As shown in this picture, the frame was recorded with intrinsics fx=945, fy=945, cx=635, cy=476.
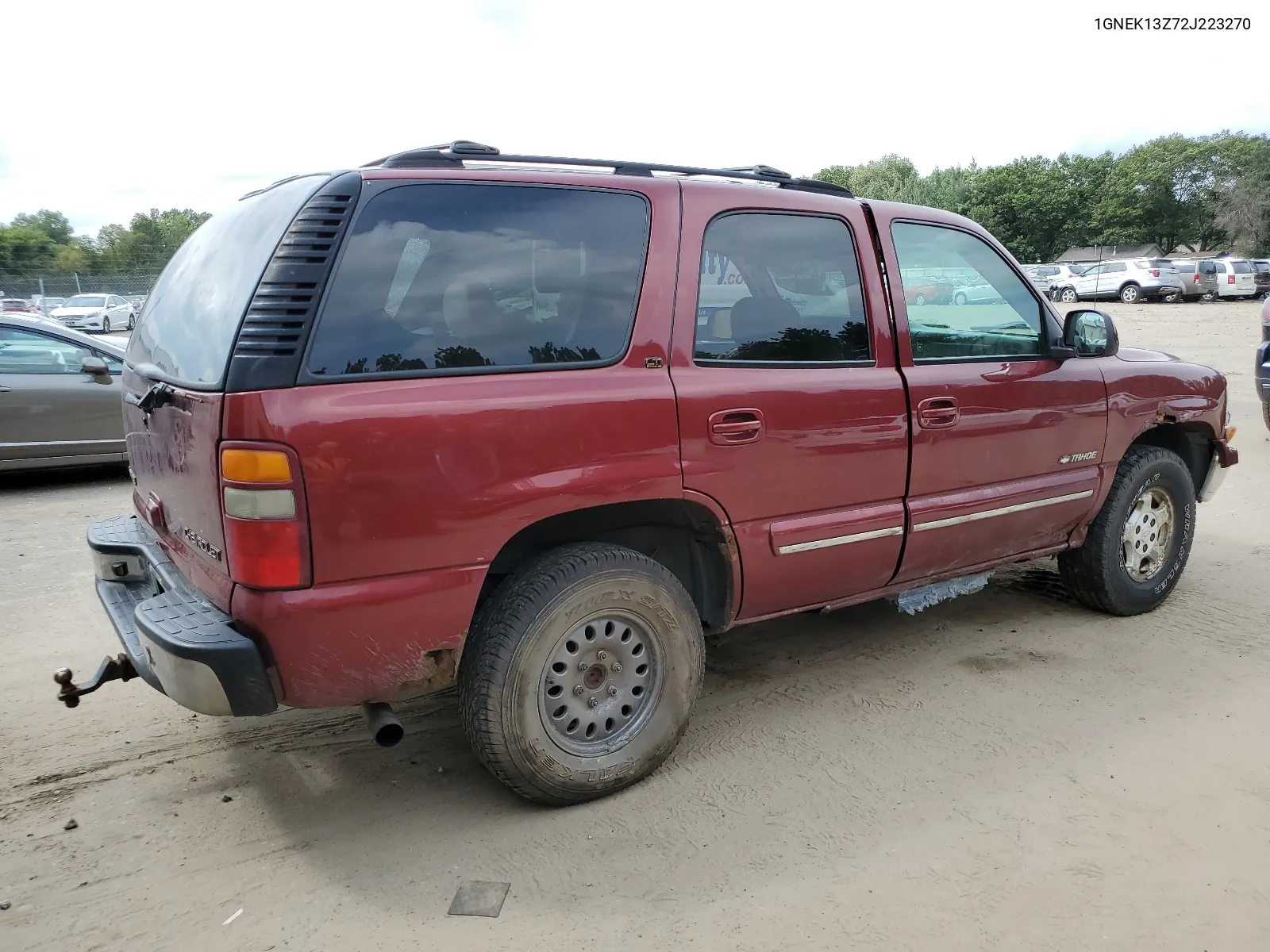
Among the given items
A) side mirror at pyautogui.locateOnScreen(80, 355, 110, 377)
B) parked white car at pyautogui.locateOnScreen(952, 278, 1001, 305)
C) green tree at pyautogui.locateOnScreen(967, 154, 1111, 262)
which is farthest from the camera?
green tree at pyautogui.locateOnScreen(967, 154, 1111, 262)

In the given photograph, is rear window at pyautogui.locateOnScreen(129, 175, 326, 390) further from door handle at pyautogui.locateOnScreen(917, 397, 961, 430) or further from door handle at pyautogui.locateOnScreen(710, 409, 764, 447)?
door handle at pyautogui.locateOnScreen(917, 397, 961, 430)

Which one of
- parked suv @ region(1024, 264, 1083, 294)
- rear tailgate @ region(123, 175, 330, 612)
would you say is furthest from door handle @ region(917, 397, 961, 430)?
parked suv @ region(1024, 264, 1083, 294)

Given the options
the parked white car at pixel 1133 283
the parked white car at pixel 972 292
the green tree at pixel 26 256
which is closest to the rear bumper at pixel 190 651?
the parked white car at pixel 972 292

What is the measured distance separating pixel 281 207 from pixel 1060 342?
125 inches

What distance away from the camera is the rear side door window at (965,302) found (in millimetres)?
3682

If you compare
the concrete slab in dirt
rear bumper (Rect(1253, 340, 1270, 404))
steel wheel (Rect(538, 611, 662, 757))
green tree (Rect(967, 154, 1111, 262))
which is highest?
green tree (Rect(967, 154, 1111, 262))

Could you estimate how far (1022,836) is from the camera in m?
2.80

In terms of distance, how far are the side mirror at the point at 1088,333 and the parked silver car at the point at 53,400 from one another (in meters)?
6.88

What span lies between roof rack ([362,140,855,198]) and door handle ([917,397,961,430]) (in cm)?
86

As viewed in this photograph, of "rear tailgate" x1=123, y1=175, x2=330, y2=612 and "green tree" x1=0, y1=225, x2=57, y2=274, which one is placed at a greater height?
"green tree" x1=0, y1=225, x2=57, y2=274

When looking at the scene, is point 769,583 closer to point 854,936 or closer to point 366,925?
point 854,936

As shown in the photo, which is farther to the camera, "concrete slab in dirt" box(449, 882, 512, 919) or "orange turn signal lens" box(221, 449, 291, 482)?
"concrete slab in dirt" box(449, 882, 512, 919)

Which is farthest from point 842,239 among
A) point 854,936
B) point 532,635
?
point 854,936

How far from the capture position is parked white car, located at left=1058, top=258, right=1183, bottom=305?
101ft
